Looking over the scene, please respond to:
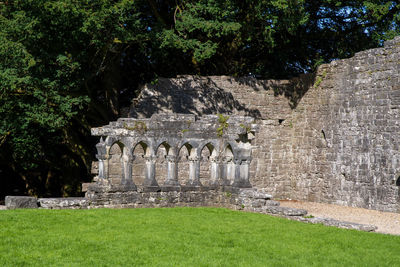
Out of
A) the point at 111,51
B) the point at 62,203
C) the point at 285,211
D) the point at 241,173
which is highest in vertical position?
the point at 111,51

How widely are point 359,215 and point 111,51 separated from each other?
850 centimetres

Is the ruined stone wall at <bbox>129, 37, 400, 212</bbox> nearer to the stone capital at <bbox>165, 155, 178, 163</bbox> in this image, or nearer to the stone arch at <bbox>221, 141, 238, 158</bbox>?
the stone arch at <bbox>221, 141, 238, 158</bbox>

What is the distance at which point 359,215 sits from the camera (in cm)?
1451

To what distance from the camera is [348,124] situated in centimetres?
1698

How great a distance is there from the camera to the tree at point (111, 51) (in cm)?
1541

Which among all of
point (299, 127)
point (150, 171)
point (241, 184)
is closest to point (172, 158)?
point (150, 171)

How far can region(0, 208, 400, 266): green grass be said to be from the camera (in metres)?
8.06

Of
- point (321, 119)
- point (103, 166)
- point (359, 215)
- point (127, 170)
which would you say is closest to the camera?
point (103, 166)

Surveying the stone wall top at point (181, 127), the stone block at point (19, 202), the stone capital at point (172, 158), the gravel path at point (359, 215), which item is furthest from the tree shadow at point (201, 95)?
the stone block at point (19, 202)

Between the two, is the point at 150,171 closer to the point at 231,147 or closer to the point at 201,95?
the point at 231,147

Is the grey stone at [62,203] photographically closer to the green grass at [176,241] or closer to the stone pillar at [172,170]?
the green grass at [176,241]

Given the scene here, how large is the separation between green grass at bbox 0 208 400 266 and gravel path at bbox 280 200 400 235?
204 centimetres

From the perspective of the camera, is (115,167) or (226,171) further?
(115,167)

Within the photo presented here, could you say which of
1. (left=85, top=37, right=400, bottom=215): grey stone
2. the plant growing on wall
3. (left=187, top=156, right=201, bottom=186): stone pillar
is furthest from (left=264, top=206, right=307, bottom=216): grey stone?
the plant growing on wall
